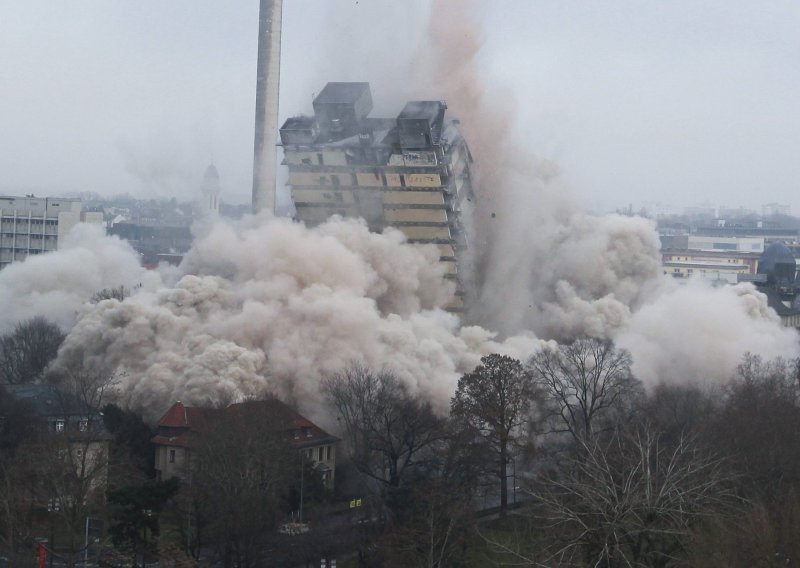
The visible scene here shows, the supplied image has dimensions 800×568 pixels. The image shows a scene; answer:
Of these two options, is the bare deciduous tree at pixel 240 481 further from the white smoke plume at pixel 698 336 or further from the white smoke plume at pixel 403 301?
the white smoke plume at pixel 698 336

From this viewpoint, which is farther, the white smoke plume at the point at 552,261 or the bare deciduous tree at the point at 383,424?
the white smoke plume at the point at 552,261

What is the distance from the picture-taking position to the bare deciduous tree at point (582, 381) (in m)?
37.4

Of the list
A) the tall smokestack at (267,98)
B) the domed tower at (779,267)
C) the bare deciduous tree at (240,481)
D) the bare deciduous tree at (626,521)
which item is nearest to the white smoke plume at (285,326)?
the bare deciduous tree at (240,481)

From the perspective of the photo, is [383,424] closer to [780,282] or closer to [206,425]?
[206,425]

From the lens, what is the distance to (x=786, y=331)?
50125 millimetres

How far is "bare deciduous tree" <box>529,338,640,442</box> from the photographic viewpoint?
37.4 m

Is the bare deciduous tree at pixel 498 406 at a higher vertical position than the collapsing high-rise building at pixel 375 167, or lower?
lower

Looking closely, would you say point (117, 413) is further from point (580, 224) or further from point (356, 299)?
point (580, 224)

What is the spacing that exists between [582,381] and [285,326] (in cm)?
964

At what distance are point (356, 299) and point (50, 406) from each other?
10550mm

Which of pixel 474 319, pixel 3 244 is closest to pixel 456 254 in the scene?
pixel 474 319

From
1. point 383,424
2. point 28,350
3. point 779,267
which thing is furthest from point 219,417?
point 779,267

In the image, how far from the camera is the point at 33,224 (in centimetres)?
7300

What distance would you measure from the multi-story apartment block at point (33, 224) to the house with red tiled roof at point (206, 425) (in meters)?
38.7
